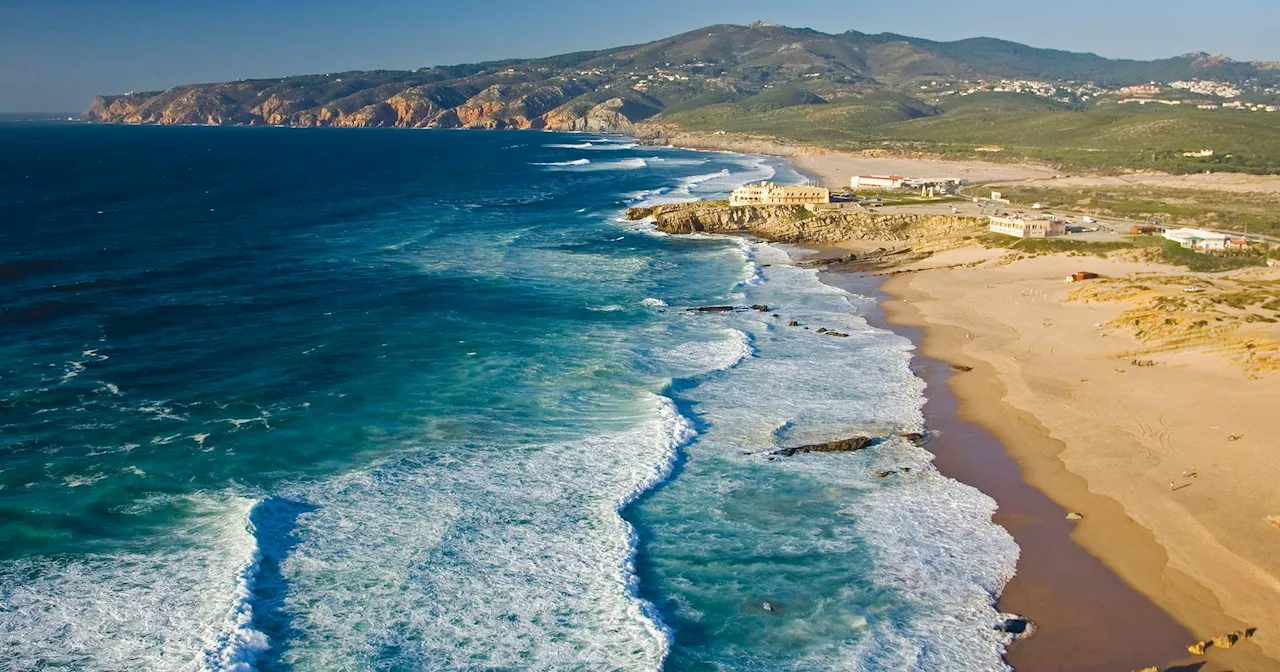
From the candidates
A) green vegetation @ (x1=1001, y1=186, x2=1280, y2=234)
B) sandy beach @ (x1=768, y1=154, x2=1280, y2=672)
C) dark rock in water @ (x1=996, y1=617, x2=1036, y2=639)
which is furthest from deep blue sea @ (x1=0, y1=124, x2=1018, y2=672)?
green vegetation @ (x1=1001, y1=186, x2=1280, y2=234)

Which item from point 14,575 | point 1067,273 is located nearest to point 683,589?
point 14,575

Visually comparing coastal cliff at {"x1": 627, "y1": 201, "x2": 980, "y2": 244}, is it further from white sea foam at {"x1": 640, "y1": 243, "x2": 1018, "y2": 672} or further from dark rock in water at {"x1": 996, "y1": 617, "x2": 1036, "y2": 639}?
dark rock in water at {"x1": 996, "y1": 617, "x2": 1036, "y2": 639}

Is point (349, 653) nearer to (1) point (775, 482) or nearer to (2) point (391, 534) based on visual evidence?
(2) point (391, 534)

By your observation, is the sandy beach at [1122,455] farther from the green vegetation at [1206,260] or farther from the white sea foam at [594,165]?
the white sea foam at [594,165]

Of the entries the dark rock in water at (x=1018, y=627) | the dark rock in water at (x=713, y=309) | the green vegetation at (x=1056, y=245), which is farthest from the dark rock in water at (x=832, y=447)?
the green vegetation at (x=1056, y=245)

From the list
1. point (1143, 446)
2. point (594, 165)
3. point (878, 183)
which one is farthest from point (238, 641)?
point (594, 165)

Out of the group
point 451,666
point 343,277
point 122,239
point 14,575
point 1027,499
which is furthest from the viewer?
point 122,239
